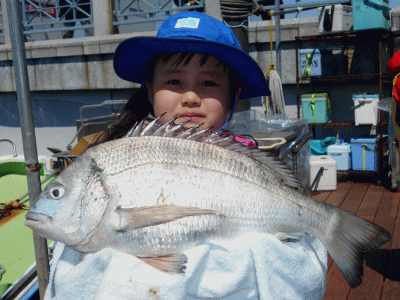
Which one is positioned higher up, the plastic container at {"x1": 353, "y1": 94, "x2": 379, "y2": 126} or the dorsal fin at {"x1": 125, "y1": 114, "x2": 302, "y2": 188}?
the dorsal fin at {"x1": 125, "y1": 114, "x2": 302, "y2": 188}

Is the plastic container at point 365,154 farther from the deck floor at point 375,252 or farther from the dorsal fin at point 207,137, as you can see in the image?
the dorsal fin at point 207,137

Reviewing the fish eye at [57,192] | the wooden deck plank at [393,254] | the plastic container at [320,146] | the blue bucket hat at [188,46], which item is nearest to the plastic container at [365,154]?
the plastic container at [320,146]

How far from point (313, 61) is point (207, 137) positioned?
595 cm

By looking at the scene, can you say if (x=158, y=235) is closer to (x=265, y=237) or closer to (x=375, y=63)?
(x=265, y=237)

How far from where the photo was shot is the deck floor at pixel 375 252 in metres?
3.44

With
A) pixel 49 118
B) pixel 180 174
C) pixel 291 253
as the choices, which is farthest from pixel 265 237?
pixel 49 118

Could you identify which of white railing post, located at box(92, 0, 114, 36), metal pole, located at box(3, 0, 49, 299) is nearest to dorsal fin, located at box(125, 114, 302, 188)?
metal pole, located at box(3, 0, 49, 299)

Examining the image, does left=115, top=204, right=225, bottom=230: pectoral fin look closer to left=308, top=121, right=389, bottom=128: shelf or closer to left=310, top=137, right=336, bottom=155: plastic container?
left=308, top=121, right=389, bottom=128: shelf

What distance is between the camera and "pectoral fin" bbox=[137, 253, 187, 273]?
116 centimetres

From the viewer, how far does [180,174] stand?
1.24 m

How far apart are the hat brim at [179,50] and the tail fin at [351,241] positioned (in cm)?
78

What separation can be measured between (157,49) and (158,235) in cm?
89

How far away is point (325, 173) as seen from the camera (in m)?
6.36

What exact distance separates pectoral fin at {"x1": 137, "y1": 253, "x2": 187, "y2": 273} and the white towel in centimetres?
1
